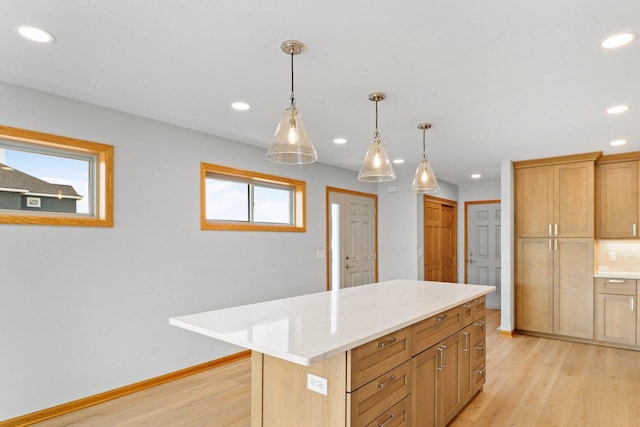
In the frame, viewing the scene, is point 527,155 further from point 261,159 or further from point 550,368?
point 261,159

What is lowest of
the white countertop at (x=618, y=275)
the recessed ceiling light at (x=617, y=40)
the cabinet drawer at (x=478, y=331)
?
the cabinet drawer at (x=478, y=331)

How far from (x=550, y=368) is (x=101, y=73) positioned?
4.67 metres

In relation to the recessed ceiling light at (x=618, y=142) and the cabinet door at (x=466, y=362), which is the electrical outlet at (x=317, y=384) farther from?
the recessed ceiling light at (x=618, y=142)

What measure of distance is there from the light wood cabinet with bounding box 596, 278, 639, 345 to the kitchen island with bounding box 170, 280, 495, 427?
2856 mm

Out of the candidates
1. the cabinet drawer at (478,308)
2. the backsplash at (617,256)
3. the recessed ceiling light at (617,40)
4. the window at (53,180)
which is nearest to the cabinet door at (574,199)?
the backsplash at (617,256)

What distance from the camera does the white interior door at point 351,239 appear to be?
218 inches

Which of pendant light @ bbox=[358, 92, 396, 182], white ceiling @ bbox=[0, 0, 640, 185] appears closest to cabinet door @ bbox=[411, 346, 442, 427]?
pendant light @ bbox=[358, 92, 396, 182]

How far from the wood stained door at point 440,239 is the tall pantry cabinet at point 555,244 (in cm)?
151

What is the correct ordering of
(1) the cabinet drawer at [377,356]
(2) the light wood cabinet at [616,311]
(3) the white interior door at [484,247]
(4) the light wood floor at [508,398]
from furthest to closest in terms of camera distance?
(3) the white interior door at [484,247]
(2) the light wood cabinet at [616,311]
(4) the light wood floor at [508,398]
(1) the cabinet drawer at [377,356]

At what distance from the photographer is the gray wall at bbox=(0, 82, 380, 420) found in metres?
2.60

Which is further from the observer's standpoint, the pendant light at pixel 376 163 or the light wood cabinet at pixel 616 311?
the light wood cabinet at pixel 616 311

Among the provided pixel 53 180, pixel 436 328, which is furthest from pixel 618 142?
pixel 53 180

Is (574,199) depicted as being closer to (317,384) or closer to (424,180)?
(424,180)

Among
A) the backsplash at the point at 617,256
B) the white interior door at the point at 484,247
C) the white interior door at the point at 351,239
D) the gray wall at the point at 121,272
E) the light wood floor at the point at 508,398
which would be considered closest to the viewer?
the gray wall at the point at 121,272
